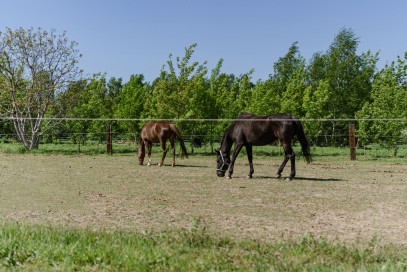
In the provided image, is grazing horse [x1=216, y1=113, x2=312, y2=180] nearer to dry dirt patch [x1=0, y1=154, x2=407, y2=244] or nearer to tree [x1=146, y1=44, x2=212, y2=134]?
dry dirt patch [x1=0, y1=154, x2=407, y2=244]

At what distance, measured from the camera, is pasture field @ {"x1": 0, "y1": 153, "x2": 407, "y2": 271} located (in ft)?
15.3

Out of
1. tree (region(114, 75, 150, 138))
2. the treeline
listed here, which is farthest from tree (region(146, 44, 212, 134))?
tree (region(114, 75, 150, 138))

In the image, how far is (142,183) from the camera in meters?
8.81

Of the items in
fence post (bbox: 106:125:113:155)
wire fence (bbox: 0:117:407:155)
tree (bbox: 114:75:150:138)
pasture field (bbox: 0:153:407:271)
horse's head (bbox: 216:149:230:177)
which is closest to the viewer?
Answer: pasture field (bbox: 0:153:407:271)

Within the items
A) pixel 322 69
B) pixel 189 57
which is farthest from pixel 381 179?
pixel 322 69

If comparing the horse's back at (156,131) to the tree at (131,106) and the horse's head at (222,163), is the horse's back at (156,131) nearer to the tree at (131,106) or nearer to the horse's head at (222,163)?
the horse's head at (222,163)

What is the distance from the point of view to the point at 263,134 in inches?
389

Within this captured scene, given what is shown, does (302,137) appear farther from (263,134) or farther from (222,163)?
Result: (222,163)

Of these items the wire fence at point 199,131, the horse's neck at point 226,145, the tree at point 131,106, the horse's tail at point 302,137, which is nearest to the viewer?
the horse's tail at point 302,137

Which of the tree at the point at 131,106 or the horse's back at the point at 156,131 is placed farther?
the tree at the point at 131,106

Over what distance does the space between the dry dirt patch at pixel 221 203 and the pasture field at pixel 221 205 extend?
0.5 inches

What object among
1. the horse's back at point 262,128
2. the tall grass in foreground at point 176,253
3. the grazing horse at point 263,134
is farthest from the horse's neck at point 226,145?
the tall grass in foreground at point 176,253

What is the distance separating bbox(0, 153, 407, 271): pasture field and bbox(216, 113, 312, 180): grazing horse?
1.76 ft

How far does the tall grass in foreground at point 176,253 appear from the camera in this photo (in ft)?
11.0
